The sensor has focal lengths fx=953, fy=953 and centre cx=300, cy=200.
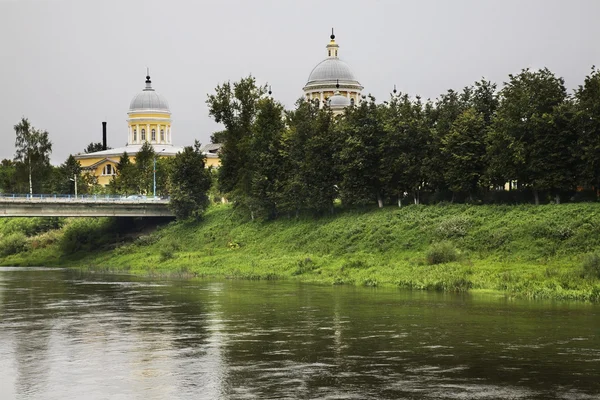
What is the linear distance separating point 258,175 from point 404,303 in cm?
4896

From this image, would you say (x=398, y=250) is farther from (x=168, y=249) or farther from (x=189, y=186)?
(x=189, y=186)

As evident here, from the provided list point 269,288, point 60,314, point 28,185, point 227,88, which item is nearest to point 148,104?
point 28,185

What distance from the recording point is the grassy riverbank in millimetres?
56531

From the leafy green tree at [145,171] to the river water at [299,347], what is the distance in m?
74.2

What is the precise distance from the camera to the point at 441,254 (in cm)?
6312

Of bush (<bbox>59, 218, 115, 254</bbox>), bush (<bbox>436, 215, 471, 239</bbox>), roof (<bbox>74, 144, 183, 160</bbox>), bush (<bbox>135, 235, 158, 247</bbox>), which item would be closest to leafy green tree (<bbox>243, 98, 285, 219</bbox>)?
bush (<bbox>135, 235, 158, 247</bbox>)

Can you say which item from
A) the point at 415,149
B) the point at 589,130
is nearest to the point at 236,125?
the point at 415,149

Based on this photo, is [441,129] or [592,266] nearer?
[592,266]

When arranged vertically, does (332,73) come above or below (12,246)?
above

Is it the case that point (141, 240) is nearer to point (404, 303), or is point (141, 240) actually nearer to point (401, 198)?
point (401, 198)

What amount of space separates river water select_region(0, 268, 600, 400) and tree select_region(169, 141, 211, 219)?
163ft

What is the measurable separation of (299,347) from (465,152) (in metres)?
46.5

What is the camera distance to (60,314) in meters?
46.5

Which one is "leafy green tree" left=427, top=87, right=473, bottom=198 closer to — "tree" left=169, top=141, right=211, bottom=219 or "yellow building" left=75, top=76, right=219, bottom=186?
"tree" left=169, top=141, right=211, bottom=219
